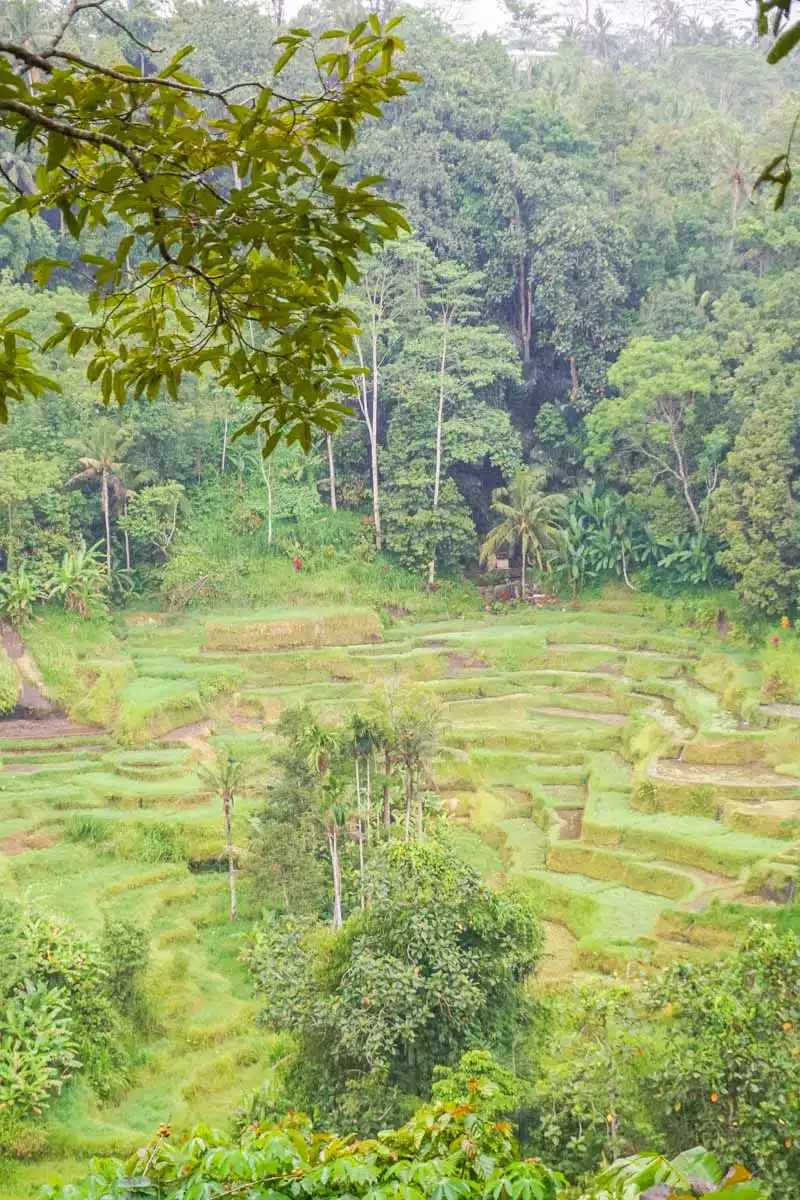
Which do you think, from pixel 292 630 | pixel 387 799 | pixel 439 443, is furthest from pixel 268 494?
pixel 387 799

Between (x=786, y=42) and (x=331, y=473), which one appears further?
(x=331, y=473)

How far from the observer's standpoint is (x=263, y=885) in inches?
524

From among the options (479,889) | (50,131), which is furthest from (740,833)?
(50,131)

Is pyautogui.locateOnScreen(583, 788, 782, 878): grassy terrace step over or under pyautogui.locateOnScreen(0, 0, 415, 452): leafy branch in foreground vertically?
under

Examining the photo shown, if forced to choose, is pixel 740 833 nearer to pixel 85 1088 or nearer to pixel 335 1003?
pixel 335 1003

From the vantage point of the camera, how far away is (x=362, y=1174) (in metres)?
2.52

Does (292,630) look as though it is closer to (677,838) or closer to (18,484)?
(18,484)

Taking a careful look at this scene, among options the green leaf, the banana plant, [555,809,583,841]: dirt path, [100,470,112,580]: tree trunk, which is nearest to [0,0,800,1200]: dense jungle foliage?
the banana plant

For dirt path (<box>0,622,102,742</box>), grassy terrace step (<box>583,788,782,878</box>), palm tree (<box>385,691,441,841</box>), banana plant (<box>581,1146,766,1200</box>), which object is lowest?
grassy terrace step (<box>583,788,782,878</box>)

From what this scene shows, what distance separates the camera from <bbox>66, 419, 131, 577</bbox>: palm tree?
2252 cm

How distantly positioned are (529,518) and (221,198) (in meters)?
22.2

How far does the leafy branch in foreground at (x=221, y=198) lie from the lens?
2.01 metres

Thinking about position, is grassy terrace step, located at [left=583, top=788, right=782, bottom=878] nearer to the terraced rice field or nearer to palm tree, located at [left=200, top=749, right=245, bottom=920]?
the terraced rice field

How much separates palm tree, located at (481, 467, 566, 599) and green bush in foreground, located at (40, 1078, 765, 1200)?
2104 cm
